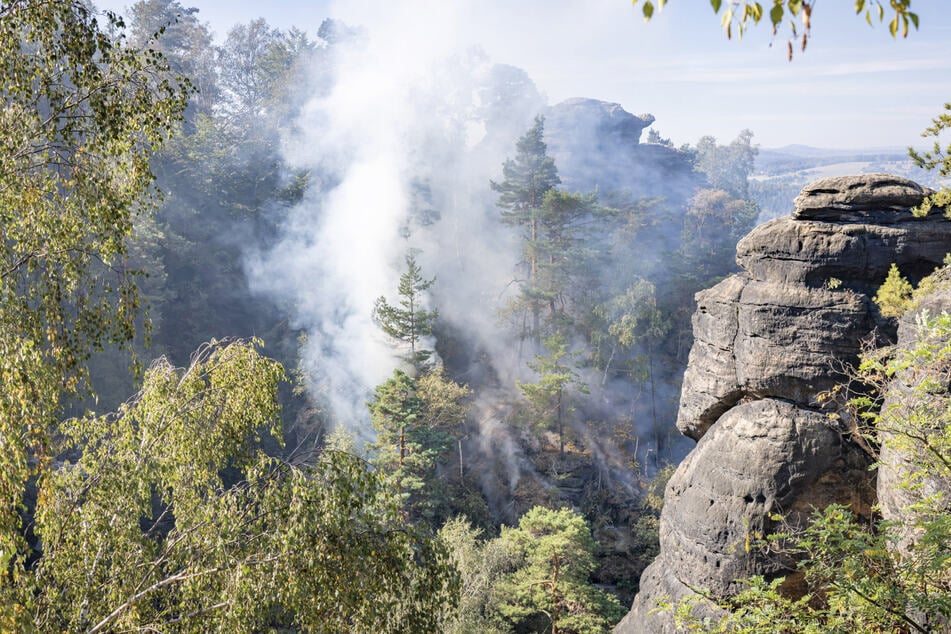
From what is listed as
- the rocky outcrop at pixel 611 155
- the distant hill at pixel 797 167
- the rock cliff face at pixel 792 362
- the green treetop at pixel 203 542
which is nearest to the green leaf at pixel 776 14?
the green treetop at pixel 203 542

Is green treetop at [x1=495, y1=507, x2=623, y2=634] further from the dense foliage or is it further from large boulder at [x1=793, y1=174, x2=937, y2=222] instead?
large boulder at [x1=793, y1=174, x2=937, y2=222]

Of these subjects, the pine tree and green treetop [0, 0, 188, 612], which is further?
the pine tree

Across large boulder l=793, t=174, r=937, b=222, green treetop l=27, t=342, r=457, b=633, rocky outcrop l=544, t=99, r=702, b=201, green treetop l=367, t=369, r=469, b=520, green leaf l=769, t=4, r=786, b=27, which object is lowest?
green treetop l=367, t=369, r=469, b=520

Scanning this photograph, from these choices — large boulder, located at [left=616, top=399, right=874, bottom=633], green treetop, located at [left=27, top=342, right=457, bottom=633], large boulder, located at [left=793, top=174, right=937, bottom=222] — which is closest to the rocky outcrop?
large boulder, located at [left=793, top=174, right=937, bottom=222]

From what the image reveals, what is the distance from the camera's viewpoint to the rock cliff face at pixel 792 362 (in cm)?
1126

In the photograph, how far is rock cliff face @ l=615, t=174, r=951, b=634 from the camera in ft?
36.9

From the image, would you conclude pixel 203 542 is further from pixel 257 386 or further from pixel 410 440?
pixel 410 440

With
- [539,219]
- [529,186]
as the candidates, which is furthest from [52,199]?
[529,186]

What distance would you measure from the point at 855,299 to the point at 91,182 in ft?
38.7

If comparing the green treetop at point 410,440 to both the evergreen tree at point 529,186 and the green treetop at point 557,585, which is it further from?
the evergreen tree at point 529,186

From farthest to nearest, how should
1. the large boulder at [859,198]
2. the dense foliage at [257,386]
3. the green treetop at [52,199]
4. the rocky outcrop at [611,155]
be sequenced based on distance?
the rocky outcrop at [611,155] < the large boulder at [859,198] < the dense foliage at [257,386] < the green treetop at [52,199]

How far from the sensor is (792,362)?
11.7m

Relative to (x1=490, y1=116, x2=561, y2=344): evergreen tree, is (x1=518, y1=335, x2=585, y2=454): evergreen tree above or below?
below

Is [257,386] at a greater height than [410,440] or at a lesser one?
greater
